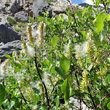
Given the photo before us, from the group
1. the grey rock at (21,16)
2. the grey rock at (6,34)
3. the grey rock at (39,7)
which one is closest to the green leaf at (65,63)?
the grey rock at (6,34)

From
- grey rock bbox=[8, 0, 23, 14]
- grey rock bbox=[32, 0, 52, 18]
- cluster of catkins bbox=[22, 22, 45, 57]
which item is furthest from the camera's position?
grey rock bbox=[8, 0, 23, 14]

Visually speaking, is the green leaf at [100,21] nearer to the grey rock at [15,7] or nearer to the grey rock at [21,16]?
the grey rock at [21,16]

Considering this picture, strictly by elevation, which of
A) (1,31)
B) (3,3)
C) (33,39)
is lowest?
(1,31)

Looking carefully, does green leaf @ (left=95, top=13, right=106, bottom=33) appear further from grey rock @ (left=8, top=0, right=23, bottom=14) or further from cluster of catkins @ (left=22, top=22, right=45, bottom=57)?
grey rock @ (left=8, top=0, right=23, bottom=14)

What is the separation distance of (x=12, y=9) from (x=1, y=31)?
7142 mm

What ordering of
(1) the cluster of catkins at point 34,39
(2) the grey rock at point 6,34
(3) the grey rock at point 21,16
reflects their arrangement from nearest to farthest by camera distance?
1. (1) the cluster of catkins at point 34,39
2. (2) the grey rock at point 6,34
3. (3) the grey rock at point 21,16

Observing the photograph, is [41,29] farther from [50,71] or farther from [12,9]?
[12,9]

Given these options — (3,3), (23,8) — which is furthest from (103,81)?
(3,3)

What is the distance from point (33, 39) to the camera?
0.51 meters

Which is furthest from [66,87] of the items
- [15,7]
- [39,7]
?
[15,7]

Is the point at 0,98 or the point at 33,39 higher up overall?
the point at 33,39

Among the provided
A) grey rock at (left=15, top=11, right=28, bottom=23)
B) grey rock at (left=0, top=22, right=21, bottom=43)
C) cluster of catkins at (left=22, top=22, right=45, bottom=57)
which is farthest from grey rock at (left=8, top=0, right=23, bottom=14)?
cluster of catkins at (left=22, top=22, right=45, bottom=57)

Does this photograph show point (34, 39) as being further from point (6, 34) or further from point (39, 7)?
point (39, 7)

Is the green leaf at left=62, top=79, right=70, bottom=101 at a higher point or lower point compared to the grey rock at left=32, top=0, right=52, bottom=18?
lower
